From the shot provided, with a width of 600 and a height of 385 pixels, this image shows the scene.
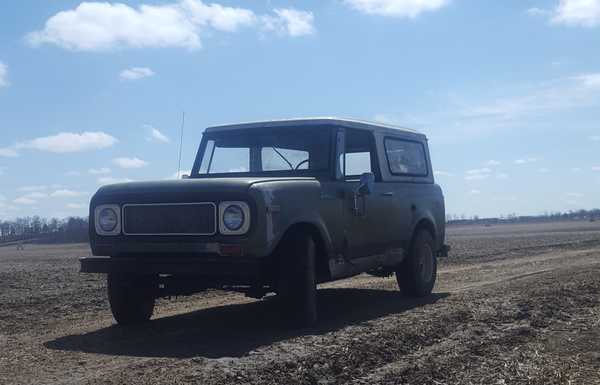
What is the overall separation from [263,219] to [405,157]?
4256mm

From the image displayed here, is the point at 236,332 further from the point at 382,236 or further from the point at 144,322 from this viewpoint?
the point at 382,236

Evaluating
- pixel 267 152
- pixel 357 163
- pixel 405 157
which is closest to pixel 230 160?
pixel 267 152

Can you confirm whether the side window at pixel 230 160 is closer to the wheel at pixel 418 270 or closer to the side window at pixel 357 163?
the side window at pixel 357 163

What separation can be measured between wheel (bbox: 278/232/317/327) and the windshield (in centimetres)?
135

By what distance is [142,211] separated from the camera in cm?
793

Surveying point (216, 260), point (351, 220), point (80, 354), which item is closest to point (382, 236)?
point (351, 220)

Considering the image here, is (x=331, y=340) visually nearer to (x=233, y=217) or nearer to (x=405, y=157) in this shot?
(x=233, y=217)

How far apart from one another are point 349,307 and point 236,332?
245 centimetres

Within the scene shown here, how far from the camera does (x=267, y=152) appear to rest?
31.2ft

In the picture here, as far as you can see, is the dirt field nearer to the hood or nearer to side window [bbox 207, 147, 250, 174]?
the hood

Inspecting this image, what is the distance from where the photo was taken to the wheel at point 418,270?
11.0 m

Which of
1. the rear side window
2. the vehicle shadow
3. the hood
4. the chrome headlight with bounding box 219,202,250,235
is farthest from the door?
the chrome headlight with bounding box 219,202,250,235

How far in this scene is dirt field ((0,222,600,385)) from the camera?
6.27 metres

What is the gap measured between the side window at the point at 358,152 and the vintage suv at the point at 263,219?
0.05 ft
